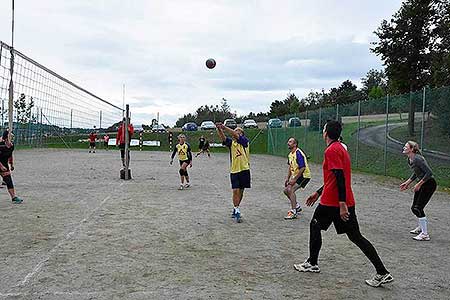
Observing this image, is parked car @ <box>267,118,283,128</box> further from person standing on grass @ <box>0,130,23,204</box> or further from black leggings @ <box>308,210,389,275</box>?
black leggings @ <box>308,210,389,275</box>

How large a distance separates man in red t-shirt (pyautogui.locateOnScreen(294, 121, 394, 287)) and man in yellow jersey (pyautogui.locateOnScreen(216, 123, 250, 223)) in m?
3.71

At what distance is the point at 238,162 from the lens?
9828 millimetres

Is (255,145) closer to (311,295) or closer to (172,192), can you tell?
(172,192)

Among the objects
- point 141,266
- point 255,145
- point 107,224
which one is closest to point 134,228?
point 107,224

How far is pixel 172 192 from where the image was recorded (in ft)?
44.9

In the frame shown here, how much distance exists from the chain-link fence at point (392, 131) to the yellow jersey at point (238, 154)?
9237 millimetres

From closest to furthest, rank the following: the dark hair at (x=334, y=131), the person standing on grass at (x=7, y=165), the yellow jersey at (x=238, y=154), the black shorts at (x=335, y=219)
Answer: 1. the black shorts at (x=335, y=219)
2. the dark hair at (x=334, y=131)
3. the yellow jersey at (x=238, y=154)
4. the person standing on grass at (x=7, y=165)

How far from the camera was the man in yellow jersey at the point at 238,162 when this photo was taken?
9719 mm

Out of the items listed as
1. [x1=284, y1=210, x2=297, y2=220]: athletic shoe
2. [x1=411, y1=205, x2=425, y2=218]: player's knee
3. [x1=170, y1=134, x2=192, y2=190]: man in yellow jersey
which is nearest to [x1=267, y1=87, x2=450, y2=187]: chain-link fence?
[x1=170, y1=134, x2=192, y2=190]: man in yellow jersey

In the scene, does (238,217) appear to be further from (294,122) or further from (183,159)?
(294,122)

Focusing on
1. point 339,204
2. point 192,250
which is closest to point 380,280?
point 339,204

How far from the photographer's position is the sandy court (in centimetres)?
548

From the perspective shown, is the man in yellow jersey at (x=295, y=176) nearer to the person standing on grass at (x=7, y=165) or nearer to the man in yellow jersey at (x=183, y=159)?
the man in yellow jersey at (x=183, y=159)

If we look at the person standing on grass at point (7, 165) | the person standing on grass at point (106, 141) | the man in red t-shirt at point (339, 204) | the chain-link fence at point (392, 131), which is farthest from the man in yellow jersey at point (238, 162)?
the person standing on grass at point (106, 141)
